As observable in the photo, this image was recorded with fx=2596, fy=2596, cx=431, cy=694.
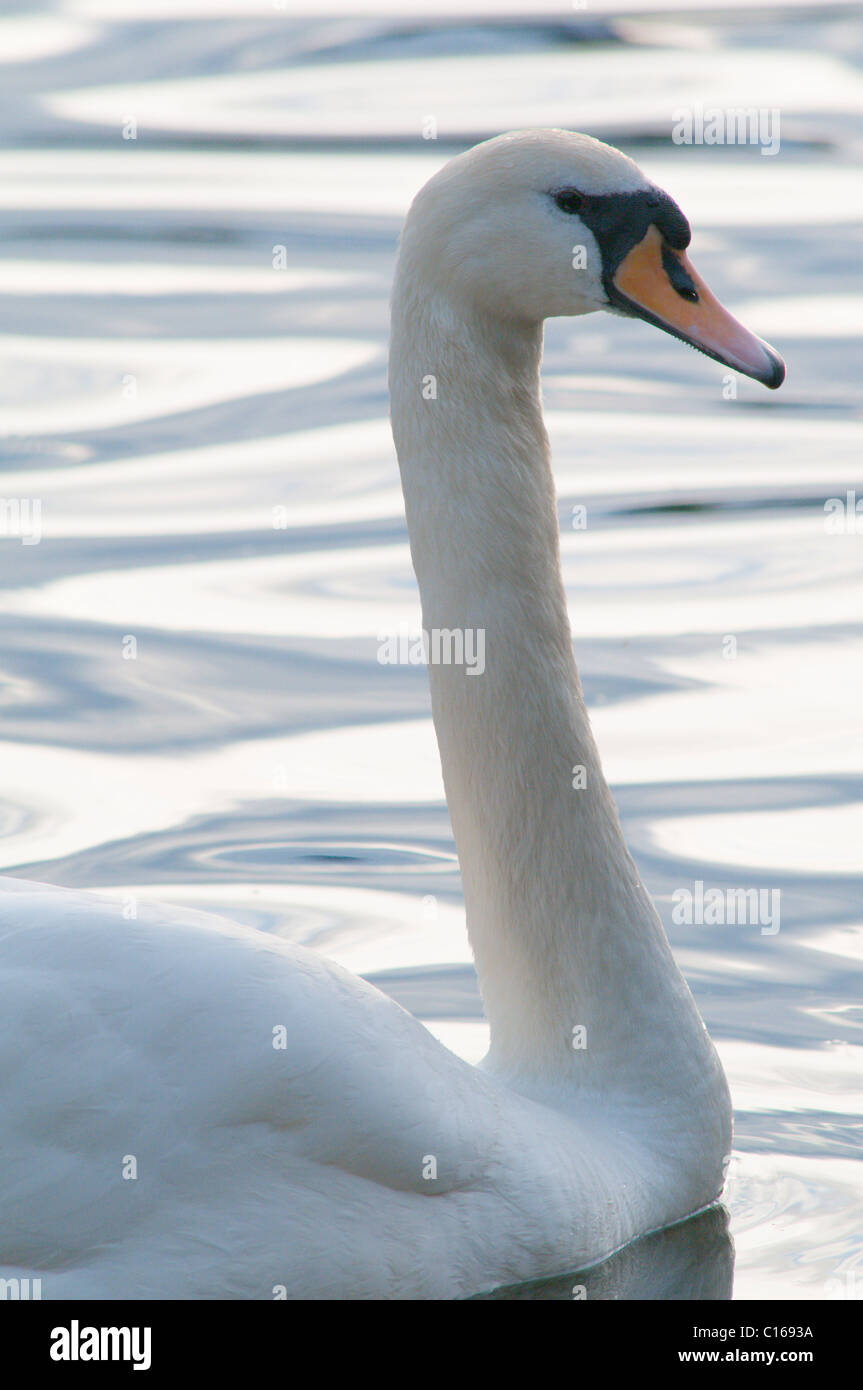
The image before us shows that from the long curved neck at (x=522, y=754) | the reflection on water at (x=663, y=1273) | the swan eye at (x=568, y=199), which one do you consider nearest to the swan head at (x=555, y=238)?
the swan eye at (x=568, y=199)

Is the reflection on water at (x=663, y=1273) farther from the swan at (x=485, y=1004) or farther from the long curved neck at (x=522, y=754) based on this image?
the long curved neck at (x=522, y=754)

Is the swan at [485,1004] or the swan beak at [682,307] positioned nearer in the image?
the swan at [485,1004]

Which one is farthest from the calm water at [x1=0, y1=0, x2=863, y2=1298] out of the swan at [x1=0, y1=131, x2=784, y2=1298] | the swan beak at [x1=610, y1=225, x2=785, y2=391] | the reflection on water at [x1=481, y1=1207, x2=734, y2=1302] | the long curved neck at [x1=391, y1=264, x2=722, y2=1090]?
the swan beak at [x1=610, y1=225, x2=785, y2=391]

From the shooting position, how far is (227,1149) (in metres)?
4.43

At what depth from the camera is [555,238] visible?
491cm

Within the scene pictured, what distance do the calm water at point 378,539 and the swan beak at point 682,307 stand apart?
1.66m

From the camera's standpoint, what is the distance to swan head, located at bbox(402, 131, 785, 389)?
4.89 meters

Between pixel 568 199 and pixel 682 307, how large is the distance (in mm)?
328

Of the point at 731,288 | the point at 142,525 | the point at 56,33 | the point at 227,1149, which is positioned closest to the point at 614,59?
the point at 56,33

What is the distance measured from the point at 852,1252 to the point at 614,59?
1266cm

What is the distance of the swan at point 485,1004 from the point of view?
14.4 ft

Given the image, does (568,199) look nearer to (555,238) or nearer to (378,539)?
(555,238)

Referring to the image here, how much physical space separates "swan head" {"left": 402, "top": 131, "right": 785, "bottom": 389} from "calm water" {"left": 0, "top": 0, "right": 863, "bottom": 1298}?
→ 5.76 ft

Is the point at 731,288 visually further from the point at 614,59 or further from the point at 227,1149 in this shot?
the point at 227,1149
